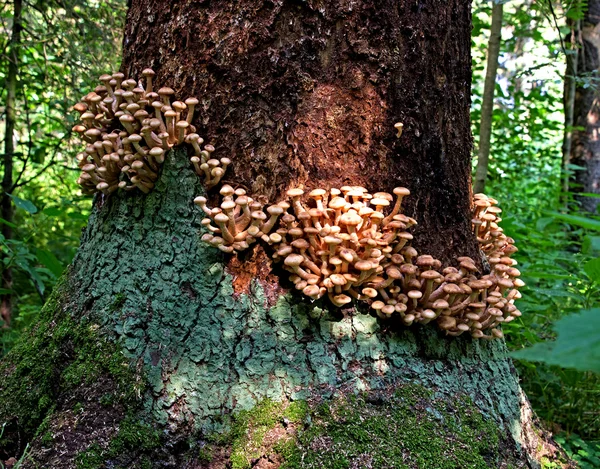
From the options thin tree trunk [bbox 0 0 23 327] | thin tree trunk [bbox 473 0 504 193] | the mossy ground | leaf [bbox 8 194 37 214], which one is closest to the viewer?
the mossy ground

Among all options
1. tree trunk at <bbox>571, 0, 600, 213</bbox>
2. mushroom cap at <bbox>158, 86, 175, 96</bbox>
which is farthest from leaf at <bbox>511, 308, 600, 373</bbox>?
tree trunk at <bbox>571, 0, 600, 213</bbox>

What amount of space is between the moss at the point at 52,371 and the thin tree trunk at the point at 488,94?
3.99 meters

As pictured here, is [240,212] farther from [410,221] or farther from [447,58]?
[447,58]

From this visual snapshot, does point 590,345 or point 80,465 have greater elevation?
point 590,345

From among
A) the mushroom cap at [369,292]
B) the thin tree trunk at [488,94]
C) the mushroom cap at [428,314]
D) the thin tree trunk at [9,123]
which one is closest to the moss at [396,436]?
the mushroom cap at [428,314]

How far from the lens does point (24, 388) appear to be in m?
2.49

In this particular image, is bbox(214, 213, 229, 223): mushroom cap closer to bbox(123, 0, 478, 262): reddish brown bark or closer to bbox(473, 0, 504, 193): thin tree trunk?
bbox(123, 0, 478, 262): reddish brown bark

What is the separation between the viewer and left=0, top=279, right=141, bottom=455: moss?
2.24m

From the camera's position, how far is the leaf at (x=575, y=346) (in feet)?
2.07

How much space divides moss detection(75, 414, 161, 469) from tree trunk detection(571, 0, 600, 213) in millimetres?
8508

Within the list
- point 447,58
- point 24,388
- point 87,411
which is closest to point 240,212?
point 87,411

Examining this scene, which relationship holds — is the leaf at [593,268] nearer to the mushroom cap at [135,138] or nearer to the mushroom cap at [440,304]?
the mushroom cap at [440,304]

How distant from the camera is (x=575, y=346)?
2.17 feet

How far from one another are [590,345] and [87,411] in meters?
2.09
